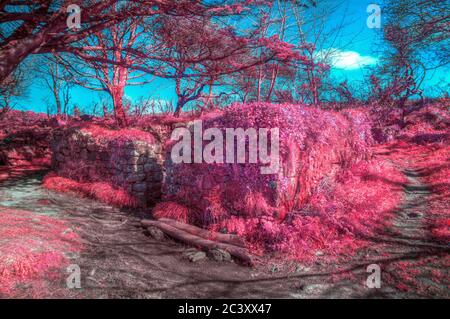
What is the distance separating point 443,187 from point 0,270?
31.3ft

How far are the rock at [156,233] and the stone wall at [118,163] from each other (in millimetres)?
2676

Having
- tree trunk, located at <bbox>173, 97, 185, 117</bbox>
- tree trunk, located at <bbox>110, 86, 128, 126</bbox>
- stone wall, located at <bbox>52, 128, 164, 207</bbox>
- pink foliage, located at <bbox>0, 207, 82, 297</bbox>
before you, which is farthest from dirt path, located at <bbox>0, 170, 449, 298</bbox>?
tree trunk, located at <bbox>173, 97, 185, 117</bbox>

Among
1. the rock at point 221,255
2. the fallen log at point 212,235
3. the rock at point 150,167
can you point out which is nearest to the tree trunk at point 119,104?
Answer: the rock at point 150,167

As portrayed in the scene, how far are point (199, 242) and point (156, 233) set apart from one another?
3.78 ft

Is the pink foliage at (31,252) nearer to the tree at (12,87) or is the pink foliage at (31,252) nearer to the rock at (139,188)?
the rock at (139,188)

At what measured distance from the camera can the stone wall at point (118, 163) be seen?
27.4 feet

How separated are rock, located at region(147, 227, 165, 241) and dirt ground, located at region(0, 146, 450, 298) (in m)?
0.15

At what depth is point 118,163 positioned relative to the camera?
8.55 metres

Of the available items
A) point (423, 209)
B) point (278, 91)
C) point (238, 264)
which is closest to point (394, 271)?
point (238, 264)

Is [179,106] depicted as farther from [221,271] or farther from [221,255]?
[221,271]

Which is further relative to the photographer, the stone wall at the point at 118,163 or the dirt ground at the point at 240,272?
the stone wall at the point at 118,163

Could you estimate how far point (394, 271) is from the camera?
12.6 feet

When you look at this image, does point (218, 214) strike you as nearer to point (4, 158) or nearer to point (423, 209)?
point (423, 209)

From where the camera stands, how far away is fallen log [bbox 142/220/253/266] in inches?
175
